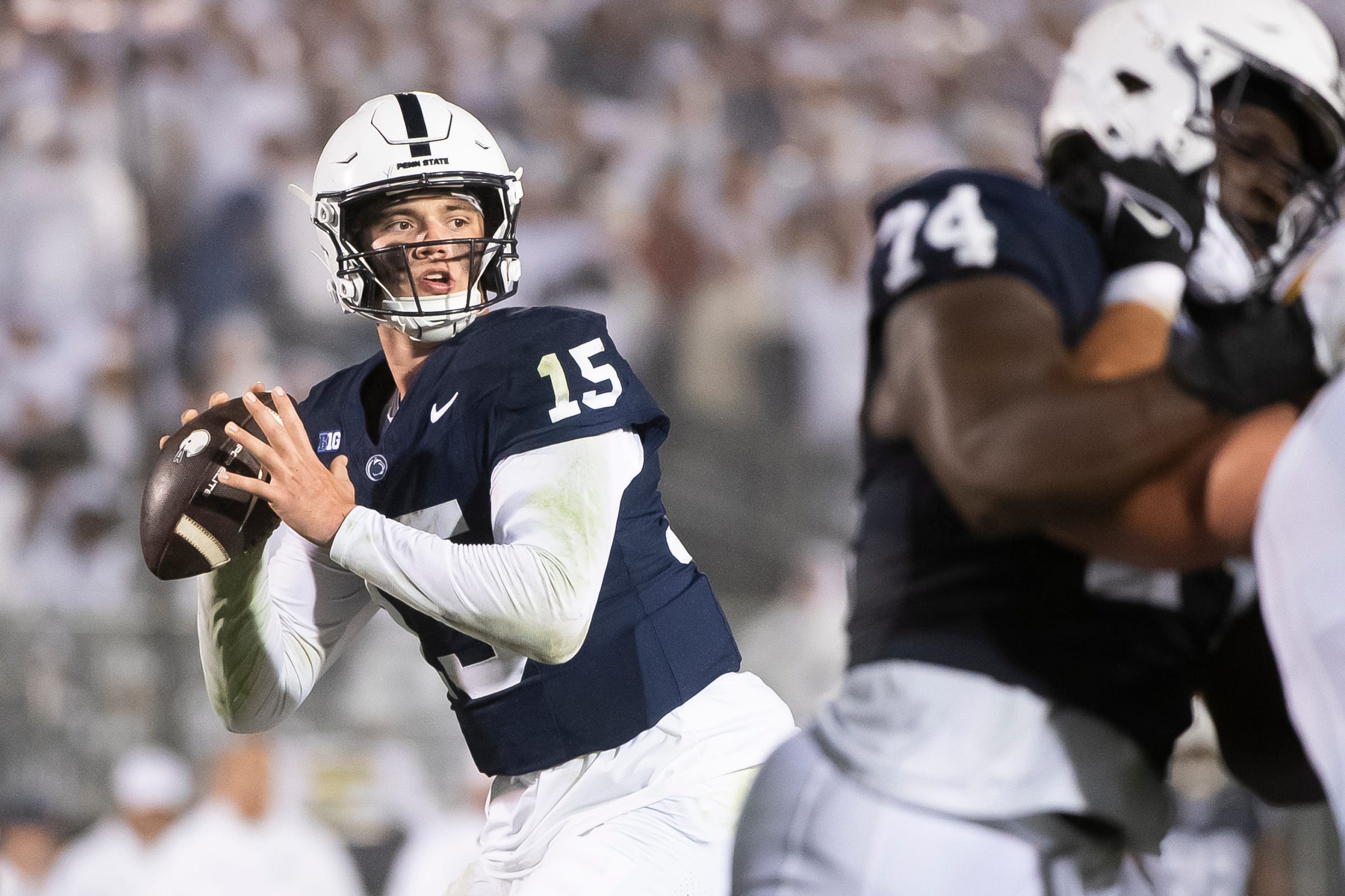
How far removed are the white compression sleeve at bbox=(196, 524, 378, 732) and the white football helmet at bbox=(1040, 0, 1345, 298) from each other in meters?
1.56

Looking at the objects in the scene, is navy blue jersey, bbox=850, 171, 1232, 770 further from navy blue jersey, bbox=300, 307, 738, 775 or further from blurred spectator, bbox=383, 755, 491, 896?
blurred spectator, bbox=383, 755, 491, 896

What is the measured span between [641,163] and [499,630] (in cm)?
350

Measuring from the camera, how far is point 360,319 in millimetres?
5406

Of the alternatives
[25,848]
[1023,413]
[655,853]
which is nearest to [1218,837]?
[655,853]

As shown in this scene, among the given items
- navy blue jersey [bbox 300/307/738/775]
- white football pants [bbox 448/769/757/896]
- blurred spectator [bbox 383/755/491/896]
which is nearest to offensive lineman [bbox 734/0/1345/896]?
white football pants [bbox 448/769/757/896]

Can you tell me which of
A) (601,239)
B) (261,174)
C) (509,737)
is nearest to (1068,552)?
(509,737)

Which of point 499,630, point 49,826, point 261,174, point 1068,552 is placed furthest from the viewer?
point 261,174

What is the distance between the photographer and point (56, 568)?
5301mm

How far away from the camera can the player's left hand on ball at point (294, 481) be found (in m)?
2.15

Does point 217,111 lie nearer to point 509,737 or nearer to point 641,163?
point 641,163

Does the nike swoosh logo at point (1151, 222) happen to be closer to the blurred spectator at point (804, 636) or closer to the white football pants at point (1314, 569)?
the white football pants at point (1314, 569)

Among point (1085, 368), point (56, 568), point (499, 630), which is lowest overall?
point (56, 568)

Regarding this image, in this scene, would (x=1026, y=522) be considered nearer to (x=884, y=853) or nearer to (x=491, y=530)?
(x=884, y=853)

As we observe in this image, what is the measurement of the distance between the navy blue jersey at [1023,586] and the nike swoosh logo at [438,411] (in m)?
0.96
